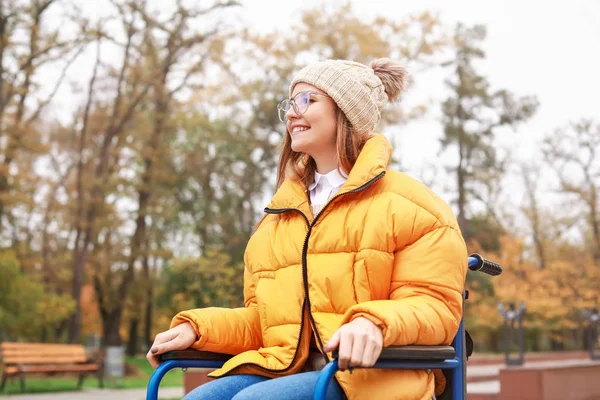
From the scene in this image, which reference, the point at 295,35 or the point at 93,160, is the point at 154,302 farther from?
the point at 295,35

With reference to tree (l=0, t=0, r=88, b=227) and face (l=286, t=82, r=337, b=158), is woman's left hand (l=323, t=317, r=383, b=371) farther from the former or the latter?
tree (l=0, t=0, r=88, b=227)

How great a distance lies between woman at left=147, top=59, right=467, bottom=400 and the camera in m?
1.65

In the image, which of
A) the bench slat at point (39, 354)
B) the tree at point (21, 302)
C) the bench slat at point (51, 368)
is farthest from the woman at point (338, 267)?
the tree at point (21, 302)

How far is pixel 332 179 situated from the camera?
2115 millimetres

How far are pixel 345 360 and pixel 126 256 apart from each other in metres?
18.7

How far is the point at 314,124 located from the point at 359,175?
271mm

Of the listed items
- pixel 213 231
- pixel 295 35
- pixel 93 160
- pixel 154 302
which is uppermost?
pixel 295 35

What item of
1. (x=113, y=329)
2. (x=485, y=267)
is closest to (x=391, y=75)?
(x=485, y=267)

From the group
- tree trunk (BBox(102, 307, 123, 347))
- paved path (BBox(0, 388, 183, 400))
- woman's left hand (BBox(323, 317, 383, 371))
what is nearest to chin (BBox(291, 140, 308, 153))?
woman's left hand (BBox(323, 317, 383, 371))

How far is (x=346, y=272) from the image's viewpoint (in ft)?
5.95

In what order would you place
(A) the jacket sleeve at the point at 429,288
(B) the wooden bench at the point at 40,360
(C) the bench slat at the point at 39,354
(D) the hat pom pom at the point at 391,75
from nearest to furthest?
(A) the jacket sleeve at the point at 429,288 → (D) the hat pom pom at the point at 391,75 → (B) the wooden bench at the point at 40,360 → (C) the bench slat at the point at 39,354

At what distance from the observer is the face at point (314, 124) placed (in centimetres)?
207

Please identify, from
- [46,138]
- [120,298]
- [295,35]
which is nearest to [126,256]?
[120,298]

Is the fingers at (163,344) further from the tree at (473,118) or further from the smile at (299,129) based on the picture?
the tree at (473,118)
